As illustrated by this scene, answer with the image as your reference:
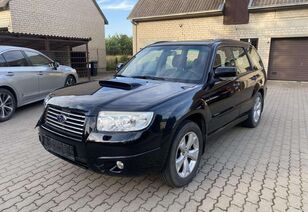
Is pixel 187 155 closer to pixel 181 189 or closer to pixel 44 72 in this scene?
pixel 181 189

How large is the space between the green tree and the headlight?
26.4 m

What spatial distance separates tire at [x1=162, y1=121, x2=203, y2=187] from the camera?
298 cm

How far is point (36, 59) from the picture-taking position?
7402mm

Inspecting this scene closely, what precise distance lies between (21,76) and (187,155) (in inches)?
205

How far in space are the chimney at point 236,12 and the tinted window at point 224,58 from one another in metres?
11.5

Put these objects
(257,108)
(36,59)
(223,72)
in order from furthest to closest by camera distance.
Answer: (36,59) < (257,108) < (223,72)

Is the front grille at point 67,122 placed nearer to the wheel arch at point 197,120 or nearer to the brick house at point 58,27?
the wheel arch at point 197,120

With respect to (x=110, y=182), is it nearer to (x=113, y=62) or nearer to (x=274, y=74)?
(x=274, y=74)

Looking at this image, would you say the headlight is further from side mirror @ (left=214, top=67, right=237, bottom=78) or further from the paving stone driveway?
side mirror @ (left=214, top=67, right=237, bottom=78)

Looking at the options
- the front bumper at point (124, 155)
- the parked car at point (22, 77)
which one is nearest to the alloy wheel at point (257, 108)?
the front bumper at point (124, 155)

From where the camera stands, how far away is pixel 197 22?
16.2 m

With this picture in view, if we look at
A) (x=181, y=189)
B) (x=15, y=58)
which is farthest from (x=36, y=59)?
(x=181, y=189)

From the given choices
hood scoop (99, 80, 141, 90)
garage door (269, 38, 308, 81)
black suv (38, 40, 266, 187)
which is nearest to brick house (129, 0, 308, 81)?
garage door (269, 38, 308, 81)

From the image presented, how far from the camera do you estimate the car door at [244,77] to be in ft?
15.6
